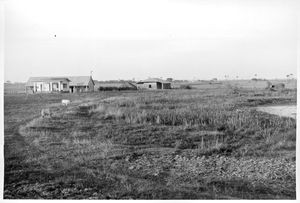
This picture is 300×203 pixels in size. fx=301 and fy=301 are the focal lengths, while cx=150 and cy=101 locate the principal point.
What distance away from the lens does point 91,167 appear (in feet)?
11.2

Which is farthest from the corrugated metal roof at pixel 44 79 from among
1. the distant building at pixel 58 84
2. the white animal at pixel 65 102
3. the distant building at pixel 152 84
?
the distant building at pixel 152 84

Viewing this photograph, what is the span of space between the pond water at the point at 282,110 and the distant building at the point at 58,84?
2700 millimetres

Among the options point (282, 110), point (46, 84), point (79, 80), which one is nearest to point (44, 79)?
point (46, 84)

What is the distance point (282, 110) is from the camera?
4355mm

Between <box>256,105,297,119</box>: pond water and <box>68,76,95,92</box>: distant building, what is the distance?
8.77 ft

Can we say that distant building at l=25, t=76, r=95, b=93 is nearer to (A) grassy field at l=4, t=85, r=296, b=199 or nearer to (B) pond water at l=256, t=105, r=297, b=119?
(A) grassy field at l=4, t=85, r=296, b=199

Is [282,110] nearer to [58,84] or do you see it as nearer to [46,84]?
[58,84]

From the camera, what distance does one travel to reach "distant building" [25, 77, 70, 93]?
4254mm

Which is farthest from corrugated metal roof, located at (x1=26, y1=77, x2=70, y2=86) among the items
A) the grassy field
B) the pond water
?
the pond water

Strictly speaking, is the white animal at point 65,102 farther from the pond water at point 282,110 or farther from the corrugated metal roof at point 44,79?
the pond water at point 282,110

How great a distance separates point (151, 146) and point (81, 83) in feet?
4.50

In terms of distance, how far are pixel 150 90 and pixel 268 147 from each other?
176 centimetres

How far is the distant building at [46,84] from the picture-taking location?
4254 mm

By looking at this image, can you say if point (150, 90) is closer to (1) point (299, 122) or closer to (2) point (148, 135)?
(2) point (148, 135)
